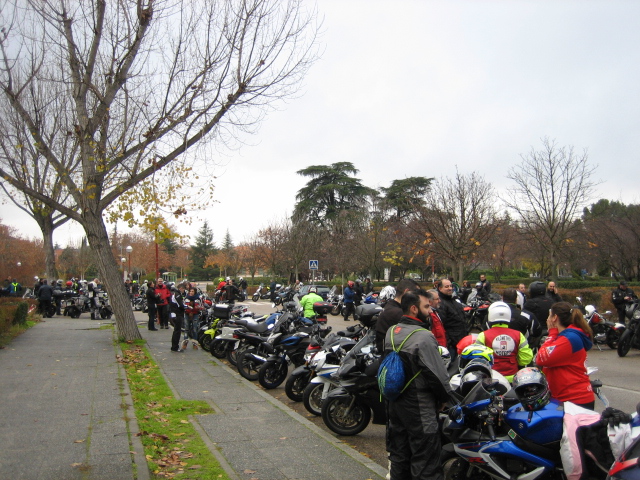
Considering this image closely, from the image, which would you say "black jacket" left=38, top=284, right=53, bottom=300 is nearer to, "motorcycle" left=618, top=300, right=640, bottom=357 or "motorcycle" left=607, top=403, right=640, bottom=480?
"motorcycle" left=618, top=300, right=640, bottom=357

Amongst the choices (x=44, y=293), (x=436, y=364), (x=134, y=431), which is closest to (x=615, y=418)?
(x=436, y=364)

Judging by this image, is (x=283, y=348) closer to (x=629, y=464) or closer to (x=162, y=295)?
(x=629, y=464)

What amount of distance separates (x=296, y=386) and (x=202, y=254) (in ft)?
304

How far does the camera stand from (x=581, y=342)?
16.4ft

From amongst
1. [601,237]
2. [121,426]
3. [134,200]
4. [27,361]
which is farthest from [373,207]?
[121,426]

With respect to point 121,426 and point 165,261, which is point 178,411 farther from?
point 165,261

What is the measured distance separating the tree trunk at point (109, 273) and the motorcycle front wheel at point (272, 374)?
6.69 meters

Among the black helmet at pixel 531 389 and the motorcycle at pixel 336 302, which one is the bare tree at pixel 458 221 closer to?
the motorcycle at pixel 336 302

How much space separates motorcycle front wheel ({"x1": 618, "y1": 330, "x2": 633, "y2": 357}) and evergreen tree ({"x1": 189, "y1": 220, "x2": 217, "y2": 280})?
8526 centimetres

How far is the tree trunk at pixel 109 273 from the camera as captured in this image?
1491 cm

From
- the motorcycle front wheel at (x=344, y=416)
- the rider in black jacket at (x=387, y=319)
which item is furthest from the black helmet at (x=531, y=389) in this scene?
the motorcycle front wheel at (x=344, y=416)

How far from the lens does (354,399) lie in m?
6.81

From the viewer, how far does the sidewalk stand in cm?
536

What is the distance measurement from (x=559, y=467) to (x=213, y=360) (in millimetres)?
9343
